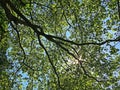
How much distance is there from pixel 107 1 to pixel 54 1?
3.18 metres

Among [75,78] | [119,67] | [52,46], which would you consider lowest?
[75,78]

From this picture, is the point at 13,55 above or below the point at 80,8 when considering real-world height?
below

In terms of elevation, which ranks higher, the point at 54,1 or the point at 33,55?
the point at 54,1

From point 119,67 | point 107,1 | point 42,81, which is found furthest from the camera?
point 42,81

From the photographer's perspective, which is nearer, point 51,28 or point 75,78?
point 75,78

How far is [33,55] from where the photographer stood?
840 inches

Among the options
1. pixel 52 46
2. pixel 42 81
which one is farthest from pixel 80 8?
pixel 42 81

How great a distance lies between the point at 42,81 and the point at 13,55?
2731 millimetres

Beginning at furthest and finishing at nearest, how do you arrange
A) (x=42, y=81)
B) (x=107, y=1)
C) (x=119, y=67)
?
(x=42, y=81), (x=119, y=67), (x=107, y=1)

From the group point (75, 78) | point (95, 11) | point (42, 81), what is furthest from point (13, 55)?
point (95, 11)

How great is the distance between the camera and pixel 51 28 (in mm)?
20859

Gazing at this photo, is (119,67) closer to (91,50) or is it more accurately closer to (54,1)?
(91,50)

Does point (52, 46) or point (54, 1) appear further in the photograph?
point (52, 46)

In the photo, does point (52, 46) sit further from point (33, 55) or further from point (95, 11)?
point (95, 11)
